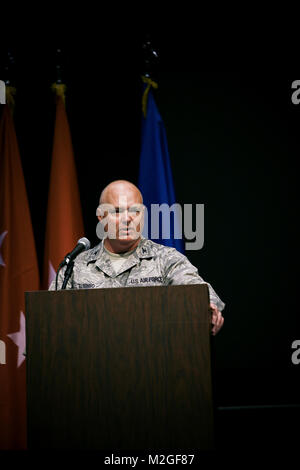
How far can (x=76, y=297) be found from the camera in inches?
56.9

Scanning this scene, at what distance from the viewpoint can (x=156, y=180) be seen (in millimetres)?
2828

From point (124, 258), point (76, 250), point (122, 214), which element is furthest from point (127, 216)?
point (76, 250)

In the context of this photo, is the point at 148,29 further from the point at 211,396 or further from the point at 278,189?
the point at 211,396

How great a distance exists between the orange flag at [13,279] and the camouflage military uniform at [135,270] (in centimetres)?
60

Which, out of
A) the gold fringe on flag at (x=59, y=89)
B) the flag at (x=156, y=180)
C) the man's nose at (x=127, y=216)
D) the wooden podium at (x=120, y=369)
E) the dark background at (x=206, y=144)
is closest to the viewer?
the wooden podium at (x=120, y=369)

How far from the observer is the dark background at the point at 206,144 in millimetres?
3008

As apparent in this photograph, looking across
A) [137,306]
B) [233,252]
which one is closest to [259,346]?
[233,252]

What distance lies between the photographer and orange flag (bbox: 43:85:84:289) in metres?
2.72

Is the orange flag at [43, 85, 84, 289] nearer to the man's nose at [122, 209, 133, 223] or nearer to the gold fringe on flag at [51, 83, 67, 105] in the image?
the gold fringe on flag at [51, 83, 67, 105]

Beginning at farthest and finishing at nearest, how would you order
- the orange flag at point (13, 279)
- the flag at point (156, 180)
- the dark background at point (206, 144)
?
the dark background at point (206, 144) → the flag at point (156, 180) → the orange flag at point (13, 279)

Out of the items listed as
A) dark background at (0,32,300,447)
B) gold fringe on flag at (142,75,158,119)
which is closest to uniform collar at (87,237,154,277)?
dark background at (0,32,300,447)

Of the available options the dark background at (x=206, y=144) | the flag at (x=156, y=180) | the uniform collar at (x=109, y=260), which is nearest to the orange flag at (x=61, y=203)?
the dark background at (x=206, y=144)

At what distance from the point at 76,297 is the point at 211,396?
20.7 inches

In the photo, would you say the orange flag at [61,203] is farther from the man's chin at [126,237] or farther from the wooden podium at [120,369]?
the wooden podium at [120,369]
